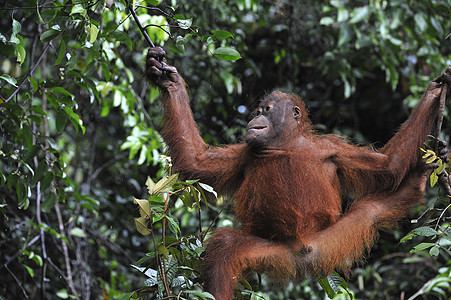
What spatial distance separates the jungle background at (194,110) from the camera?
163 inches

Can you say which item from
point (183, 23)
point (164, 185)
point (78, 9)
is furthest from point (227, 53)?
point (164, 185)

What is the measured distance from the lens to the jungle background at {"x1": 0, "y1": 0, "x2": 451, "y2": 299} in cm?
414

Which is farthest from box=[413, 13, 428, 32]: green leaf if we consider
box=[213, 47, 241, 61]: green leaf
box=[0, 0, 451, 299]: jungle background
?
box=[213, 47, 241, 61]: green leaf

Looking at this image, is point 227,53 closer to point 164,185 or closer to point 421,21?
point 164,185

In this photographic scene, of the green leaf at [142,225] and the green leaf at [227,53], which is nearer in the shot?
the green leaf at [142,225]

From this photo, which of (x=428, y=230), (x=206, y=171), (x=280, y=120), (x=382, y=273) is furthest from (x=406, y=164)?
(x=382, y=273)

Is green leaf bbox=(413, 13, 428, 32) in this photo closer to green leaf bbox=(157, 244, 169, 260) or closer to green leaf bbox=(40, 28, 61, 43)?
green leaf bbox=(40, 28, 61, 43)

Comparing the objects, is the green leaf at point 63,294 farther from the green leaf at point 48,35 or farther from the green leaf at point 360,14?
the green leaf at point 360,14

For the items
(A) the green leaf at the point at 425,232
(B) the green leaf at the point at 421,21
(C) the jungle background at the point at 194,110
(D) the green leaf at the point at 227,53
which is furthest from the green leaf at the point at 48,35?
(B) the green leaf at the point at 421,21

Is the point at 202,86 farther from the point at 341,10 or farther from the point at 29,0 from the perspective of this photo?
the point at 29,0

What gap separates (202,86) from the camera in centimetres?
593

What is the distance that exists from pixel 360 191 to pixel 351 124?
391 cm

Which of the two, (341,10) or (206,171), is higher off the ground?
(341,10)

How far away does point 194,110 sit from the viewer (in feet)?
19.1
